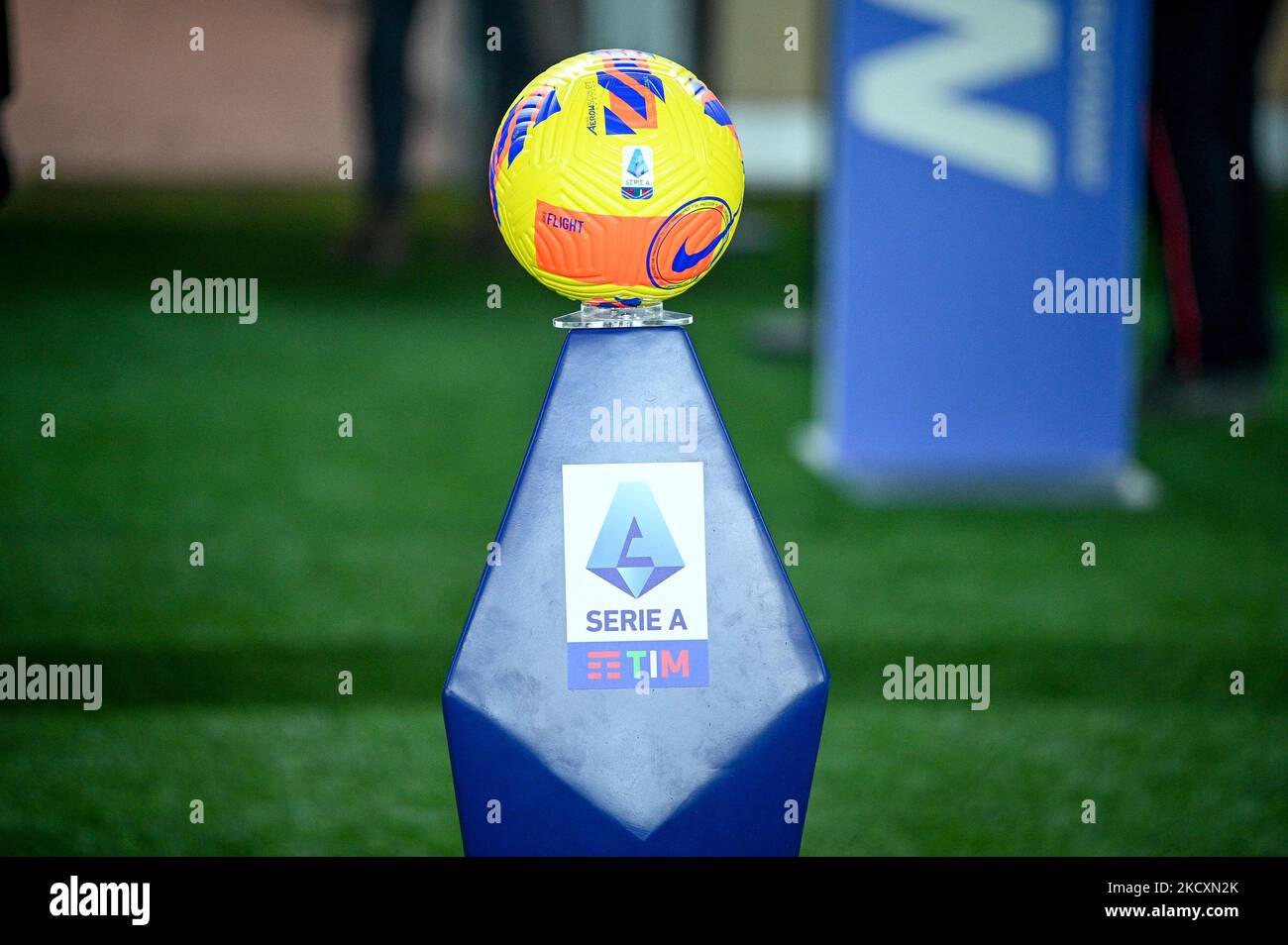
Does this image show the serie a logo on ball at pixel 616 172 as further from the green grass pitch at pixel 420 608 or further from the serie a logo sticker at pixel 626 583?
the green grass pitch at pixel 420 608

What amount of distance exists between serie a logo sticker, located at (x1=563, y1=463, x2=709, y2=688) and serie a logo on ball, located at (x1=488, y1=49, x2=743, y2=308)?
204mm

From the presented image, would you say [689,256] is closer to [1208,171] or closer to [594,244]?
[594,244]

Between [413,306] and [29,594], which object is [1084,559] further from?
[413,306]

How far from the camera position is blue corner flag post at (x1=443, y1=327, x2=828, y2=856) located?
1.49 metres

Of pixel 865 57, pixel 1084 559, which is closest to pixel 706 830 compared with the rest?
pixel 1084 559

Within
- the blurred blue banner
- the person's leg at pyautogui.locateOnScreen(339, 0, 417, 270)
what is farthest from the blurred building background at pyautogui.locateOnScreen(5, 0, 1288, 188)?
the blurred blue banner

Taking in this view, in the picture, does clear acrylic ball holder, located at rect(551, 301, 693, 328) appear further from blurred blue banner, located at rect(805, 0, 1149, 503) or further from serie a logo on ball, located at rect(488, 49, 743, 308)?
blurred blue banner, located at rect(805, 0, 1149, 503)

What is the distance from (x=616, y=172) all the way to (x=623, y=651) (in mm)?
475

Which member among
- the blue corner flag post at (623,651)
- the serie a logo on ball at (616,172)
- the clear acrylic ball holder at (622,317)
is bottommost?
the blue corner flag post at (623,651)

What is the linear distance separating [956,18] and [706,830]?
1.95 meters

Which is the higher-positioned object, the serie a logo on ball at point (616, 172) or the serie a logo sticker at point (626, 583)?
the serie a logo on ball at point (616, 172)

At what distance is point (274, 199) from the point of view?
7418 millimetres

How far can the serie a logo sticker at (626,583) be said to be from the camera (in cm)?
149

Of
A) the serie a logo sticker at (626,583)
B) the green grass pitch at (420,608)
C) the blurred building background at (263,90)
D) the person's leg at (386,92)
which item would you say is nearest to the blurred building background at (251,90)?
the blurred building background at (263,90)
